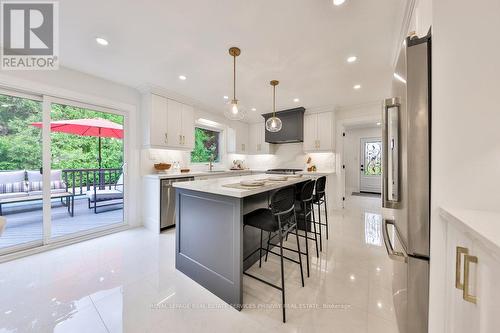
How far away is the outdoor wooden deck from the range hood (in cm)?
414

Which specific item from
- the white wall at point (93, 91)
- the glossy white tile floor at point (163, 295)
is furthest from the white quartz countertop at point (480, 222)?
the white wall at point (93, 91)

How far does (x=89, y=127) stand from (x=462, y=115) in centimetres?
436

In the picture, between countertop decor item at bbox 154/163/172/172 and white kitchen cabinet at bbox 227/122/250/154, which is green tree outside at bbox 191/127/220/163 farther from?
countertop decor item at bbox 154/163/172/172

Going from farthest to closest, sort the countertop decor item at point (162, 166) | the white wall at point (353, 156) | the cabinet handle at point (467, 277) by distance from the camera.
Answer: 1. the white wall at point (353, 156)
2. the countertop decor item at point (162, 166)
3. the cabinet handle at point (467, 277)

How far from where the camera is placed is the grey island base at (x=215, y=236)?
161cm

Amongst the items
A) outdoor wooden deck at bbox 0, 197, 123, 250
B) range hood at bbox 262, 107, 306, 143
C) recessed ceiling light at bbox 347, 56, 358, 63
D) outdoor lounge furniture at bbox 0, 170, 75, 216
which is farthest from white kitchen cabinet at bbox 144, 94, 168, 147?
recessed ceiling light at bbox 347, 56, 358, 63

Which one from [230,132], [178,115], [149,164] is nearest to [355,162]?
[230,132]

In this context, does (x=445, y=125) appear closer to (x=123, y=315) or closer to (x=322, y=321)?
(x=322, y=321)

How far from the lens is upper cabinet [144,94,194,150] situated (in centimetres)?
345

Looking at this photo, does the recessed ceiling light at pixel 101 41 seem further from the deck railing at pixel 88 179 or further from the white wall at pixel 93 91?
the deck railing at pixel 88 179

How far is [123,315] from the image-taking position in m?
1.51

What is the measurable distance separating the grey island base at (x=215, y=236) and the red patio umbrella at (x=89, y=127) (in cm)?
226

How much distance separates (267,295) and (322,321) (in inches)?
19.2
